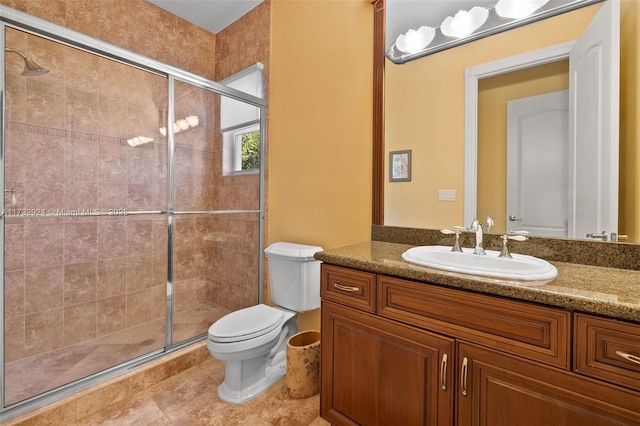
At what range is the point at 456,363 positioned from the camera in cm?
96

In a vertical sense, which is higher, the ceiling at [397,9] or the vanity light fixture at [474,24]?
the ceiling at [397,9]

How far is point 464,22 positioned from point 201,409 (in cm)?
242

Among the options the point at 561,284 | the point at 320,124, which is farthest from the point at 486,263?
the point at 320,124

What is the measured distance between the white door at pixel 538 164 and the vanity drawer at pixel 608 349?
0.59 metres

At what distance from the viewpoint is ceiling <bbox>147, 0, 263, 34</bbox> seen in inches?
92.9

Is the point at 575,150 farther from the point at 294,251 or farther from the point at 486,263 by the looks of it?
the point at 294,251

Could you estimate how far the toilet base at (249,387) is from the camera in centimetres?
165

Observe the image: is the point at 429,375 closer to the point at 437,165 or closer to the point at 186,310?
the point at 437,165

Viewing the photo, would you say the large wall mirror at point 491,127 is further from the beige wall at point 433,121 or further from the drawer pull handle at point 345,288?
the drawer pull handle at point 345,288

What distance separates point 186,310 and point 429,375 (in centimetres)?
196

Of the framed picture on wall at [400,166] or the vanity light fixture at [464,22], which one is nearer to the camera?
the vanity light fixture at [464,22]

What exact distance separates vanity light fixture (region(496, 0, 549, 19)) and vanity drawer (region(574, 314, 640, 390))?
130 centimetres

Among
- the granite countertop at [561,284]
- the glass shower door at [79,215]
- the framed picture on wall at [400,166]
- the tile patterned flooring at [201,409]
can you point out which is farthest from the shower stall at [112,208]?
the granite countertop at [561,284]

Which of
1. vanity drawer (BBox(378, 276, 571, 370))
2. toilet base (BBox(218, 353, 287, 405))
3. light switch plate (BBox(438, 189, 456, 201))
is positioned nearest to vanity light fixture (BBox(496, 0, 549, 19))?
light switch plate (BBox(438, 189, 456, 201))
